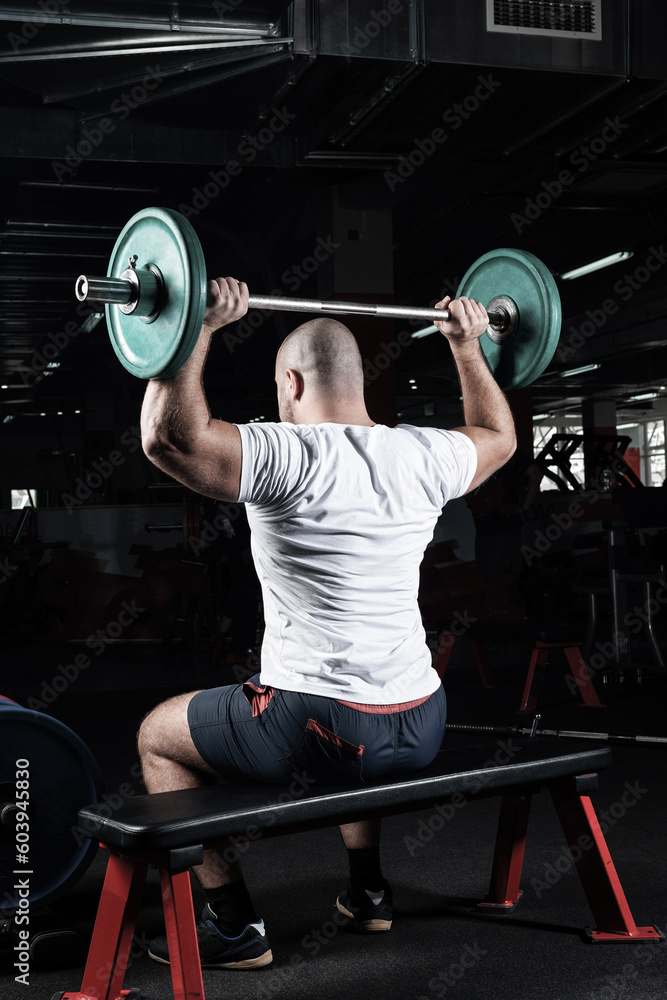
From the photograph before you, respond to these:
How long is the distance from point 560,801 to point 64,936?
3.05ft

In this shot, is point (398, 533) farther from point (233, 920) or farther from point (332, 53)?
point (332, 53)

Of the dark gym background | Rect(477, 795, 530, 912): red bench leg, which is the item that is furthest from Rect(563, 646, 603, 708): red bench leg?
Rect(477, 795, 530, 912): red bench leg

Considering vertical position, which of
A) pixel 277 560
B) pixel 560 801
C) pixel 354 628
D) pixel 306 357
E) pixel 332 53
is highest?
pixel 332 53

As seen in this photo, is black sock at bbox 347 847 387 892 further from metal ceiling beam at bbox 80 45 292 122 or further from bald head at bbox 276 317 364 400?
metal ceiling beam at bbox 80 45 292 122

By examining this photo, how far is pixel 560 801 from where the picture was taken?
1711 mm

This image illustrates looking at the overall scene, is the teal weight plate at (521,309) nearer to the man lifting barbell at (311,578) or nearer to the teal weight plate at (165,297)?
the man lifting barbell at (311,578)

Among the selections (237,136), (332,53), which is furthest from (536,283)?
A: (237,136)

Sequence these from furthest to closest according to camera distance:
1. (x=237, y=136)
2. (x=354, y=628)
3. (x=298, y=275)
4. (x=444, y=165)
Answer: (x=298, y=275)
(x=444, y=165)
(x=237, y=136)
(x=354, y=628)

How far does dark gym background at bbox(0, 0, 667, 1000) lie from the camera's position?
1.88 m

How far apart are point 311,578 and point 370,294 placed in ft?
12.7

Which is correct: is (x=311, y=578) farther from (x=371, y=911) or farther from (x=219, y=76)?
(x=219, y=76)

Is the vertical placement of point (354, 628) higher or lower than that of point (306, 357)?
lower

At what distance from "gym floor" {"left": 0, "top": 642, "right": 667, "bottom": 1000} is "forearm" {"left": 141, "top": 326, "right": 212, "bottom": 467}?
2.48 ft

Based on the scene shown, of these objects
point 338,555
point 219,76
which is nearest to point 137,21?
point 219,76
